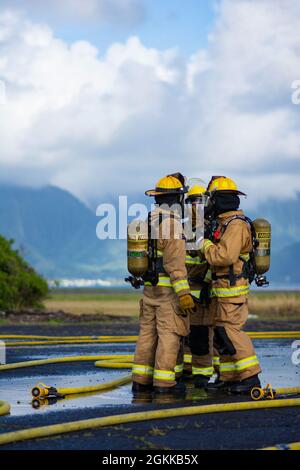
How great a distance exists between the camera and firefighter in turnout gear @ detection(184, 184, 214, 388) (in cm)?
928

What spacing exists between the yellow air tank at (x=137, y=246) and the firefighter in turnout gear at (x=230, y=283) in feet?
1.93

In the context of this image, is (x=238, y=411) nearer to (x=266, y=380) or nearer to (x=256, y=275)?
(x=256, y=275)

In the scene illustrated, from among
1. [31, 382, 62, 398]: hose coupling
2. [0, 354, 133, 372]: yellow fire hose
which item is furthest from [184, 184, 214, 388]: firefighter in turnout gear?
[0, 354, 133, 372]: yellow fire hose

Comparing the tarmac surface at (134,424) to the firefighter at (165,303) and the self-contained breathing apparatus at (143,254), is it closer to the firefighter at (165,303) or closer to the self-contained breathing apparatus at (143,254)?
the firefighter at (165,303)

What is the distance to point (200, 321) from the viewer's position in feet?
30.7

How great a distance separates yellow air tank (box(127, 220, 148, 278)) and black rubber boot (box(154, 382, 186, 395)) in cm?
109

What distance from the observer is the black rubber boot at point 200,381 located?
30.4 ft

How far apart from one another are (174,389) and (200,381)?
0.54m

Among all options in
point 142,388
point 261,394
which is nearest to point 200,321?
point 142,388

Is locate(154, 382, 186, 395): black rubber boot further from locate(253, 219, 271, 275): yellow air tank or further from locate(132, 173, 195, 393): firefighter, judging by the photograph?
locate(253, 219, 271, 275): yellow air tank

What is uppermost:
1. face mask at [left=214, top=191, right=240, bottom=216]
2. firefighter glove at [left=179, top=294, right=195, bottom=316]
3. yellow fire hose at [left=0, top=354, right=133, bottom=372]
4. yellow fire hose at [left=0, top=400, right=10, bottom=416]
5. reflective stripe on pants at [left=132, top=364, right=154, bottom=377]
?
face mask at [left=214, top=191, right=240, bottom=216]

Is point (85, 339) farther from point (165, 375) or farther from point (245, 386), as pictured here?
point (245, 386)

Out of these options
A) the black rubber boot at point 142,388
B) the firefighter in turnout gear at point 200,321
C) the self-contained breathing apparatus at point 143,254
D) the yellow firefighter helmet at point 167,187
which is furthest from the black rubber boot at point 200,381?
the yellow firefighter helmet at point 167,187

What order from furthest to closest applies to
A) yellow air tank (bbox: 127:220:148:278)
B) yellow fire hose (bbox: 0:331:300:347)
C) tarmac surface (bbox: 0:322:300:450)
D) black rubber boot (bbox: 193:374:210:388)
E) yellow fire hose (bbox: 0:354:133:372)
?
yellow fire hose (bbox: 0:331:300:347) < yellow fire hose (bbox: 0:354:133:372) < black rubber boot (bbox: 193:374:210:388) < yellow air tank (bbox: 127:220:148:278) < tarmac surface (bbox: 0:322:300:450)
